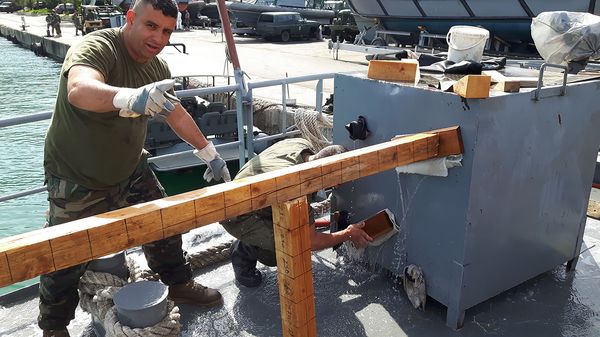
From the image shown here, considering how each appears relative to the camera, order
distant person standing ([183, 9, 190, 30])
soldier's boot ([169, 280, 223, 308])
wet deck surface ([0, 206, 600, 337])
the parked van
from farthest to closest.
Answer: distant person standing ([183, 9, 190, 30]) → the parked van → soldier's boot ([169, 280, 223, 308]) → wet deck surface ([0, 206, 600, 337])

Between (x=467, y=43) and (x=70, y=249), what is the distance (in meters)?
2.99

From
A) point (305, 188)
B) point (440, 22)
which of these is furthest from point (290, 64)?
point (305, 188)

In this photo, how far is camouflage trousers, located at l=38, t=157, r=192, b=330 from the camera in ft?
8.71

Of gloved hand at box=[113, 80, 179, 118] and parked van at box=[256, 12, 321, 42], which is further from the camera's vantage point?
parked van at box=[256, 12, 321, 42]

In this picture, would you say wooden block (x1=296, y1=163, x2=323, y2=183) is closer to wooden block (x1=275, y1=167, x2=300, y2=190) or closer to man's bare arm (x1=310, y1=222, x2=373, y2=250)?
wooden block (x1=275, y1=167, x2=300, y2=190)

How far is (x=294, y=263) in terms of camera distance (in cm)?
215

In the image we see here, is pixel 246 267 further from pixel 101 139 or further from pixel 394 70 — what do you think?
pixel 394 70

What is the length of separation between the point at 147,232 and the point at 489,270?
6.91ft

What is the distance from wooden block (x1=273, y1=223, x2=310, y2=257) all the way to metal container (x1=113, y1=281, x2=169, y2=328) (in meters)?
0.72

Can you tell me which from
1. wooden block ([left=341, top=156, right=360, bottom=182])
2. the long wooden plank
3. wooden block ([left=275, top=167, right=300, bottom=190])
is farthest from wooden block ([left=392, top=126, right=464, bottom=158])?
wooden block ([left=275, top=167, right=300, bottom=190])

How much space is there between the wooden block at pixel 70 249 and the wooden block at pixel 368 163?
124 centimetres

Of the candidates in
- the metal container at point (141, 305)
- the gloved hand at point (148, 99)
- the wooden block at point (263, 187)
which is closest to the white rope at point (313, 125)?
the metal container at point (141, 305)

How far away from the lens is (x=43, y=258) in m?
1.56

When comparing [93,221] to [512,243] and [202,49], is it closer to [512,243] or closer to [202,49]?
[512,243]
